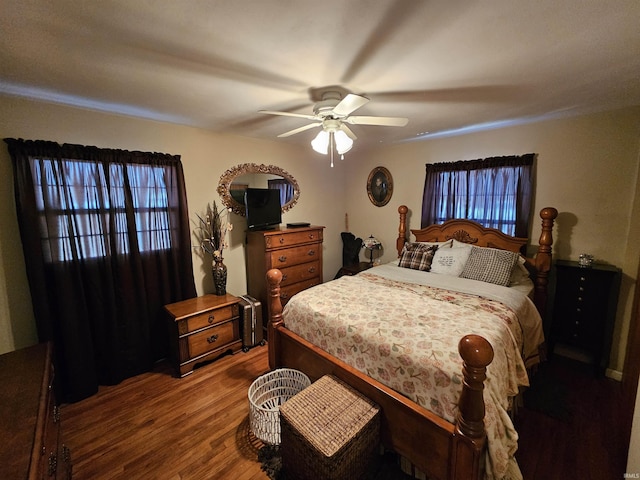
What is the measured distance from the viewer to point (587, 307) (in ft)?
7.60

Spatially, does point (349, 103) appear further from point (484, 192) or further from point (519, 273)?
point (519, 273)

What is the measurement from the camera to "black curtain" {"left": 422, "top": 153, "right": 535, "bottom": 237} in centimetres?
273

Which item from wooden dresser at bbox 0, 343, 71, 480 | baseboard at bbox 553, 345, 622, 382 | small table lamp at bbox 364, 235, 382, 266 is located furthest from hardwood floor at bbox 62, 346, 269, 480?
baseboard at bbox 553, 345, 622, 382

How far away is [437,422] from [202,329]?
7.02ft

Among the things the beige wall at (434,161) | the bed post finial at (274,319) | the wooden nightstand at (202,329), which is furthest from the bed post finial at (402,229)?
the wooden nightstand at (202,329)

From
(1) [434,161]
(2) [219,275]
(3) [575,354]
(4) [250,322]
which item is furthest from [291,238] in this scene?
(3) [575,354]

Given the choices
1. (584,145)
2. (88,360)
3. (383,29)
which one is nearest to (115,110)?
(88,360)

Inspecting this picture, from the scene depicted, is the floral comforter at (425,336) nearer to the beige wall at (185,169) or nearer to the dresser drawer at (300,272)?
the dresser drawer at (300,272)

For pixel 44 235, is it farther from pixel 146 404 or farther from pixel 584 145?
pixel 584 145

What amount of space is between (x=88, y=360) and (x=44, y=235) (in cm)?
108

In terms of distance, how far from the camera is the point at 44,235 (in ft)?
6.57

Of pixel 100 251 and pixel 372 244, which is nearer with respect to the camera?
pixel 100 251

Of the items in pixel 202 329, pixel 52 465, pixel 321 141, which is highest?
pixel 321 141

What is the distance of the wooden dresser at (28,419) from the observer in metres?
0.86
